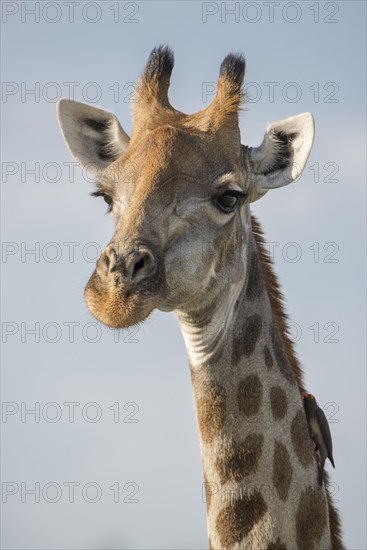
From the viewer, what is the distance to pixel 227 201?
9.30 meters

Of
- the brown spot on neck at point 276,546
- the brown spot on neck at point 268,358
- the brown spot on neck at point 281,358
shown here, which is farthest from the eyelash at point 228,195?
the brown spot on neck at point 276,546

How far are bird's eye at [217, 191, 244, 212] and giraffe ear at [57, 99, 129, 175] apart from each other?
161 cm

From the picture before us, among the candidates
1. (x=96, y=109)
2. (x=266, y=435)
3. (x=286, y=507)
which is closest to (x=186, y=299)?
(x=266, y=435)

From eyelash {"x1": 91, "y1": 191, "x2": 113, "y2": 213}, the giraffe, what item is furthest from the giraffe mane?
eyelash {"x1": 91, "y1": 191, "x2": 113, "y2": 213}

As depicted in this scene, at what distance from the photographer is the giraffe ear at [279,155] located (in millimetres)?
9734

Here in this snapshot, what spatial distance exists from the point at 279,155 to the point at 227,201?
1037mm

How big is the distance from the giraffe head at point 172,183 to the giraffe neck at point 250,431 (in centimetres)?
36

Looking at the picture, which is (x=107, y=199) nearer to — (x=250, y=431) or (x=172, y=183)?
(x=172, y=183)

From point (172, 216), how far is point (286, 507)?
8.79ft

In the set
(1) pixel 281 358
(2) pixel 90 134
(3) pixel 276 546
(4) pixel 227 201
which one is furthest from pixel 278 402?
(2) pixel 90 134

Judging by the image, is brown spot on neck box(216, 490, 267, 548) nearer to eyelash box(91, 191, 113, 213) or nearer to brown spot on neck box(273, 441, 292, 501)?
brown spot on neck box(273, 441, 292, 501)

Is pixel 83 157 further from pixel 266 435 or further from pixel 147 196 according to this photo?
pixel 266 435

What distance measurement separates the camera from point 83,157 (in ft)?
34.6

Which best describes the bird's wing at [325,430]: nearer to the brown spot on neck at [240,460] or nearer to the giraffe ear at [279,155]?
the brown spot on neck at [240,460]
